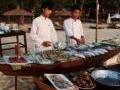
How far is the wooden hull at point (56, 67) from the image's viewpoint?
4141 mm

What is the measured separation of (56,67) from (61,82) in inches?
24.8

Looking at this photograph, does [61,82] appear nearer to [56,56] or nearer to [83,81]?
[83,81]

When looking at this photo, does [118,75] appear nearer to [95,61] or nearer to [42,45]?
[95,61]

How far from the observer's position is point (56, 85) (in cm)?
360

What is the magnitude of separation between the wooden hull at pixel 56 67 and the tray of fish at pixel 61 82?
1.29 ft

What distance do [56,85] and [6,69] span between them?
2.82ft

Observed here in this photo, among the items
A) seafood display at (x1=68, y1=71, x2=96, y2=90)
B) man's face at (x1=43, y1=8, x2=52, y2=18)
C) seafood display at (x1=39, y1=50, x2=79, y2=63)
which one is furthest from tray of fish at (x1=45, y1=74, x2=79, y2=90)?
man's face at (x1=43, y1=8, x2=52, y2=18)

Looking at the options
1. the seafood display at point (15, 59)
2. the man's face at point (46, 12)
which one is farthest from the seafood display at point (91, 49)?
the seafood display at point (15, 59)

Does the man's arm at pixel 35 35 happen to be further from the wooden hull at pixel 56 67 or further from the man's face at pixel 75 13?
the wooden hull at pixel 56 67

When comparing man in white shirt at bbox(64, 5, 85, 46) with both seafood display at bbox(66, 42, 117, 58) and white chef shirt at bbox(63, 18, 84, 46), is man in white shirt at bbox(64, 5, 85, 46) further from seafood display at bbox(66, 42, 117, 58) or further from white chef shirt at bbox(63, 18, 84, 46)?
seafood display at bbox(66, 42, 117, 58)

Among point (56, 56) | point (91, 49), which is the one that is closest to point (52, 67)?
point (56, 56)

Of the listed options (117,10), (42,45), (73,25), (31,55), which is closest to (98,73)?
(31,55)

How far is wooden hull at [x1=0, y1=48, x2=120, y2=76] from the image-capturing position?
13.6 ft

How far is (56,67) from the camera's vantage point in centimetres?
431
